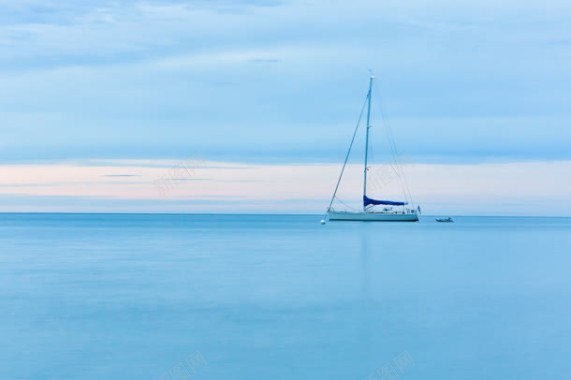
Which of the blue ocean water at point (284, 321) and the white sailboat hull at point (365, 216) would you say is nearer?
the blue ocean water at point (284, 321)

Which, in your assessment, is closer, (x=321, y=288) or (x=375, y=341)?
(x=375, y=341)

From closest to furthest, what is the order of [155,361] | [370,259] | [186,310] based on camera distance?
[155,361]
[186,310]
[370,259]

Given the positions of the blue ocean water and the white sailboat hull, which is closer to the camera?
the blue ocean water

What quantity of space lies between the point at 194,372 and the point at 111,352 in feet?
10.4

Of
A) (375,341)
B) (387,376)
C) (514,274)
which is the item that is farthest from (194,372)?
(514,274)

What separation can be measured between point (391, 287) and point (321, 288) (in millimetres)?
3290

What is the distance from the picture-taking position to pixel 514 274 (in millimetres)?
41875

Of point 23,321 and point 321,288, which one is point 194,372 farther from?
point 321,288

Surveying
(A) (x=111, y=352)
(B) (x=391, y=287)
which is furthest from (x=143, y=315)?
(B) (x=391, y=287)

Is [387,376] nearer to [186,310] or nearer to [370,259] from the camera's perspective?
[186,310]

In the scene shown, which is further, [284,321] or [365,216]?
[365,216]

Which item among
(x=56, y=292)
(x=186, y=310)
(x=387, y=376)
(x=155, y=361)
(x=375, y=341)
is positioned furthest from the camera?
(x=56, y=292)

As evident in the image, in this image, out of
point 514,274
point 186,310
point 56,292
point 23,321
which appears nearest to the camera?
point 23,321

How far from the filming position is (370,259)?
5209 cm
